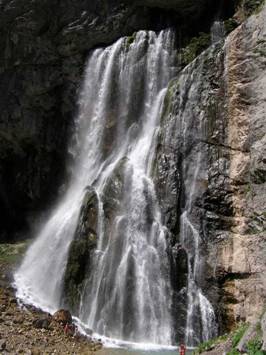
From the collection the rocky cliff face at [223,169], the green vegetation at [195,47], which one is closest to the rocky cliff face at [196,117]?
the rocky cliff face at [223,169]

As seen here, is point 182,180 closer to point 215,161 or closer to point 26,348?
point 215,161

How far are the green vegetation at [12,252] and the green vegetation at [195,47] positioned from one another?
44.3ft

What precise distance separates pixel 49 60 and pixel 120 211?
42.7ft

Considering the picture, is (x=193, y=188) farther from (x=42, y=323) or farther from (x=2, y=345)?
(x=2, y=345)

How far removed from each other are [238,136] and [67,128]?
13294 millimetres

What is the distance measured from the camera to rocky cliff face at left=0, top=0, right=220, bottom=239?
2988 cm

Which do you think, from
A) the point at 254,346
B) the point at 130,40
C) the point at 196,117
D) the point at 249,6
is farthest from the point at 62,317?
the point at 249,6

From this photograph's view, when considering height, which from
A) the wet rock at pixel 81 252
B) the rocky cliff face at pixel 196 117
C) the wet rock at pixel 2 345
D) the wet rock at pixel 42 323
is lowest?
the wet rock at pixel 2 345

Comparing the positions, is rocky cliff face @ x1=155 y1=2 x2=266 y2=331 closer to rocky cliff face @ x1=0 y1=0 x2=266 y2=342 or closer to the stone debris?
rocky cliff face @ x1=0 y1=0 x2=266 y2=342

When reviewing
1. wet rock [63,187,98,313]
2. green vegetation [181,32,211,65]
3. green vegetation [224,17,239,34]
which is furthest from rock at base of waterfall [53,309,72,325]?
green vegetation [224,17,239,34]

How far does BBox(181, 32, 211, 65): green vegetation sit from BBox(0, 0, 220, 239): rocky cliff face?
1359mm

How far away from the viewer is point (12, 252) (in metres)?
27.4

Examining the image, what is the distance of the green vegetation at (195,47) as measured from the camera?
28062 mm

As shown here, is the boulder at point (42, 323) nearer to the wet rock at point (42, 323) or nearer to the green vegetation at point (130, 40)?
the wet rock at point (42, 323)
